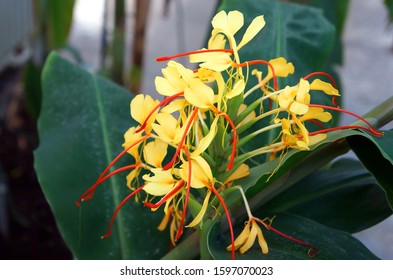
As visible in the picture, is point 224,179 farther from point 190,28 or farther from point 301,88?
point 190,28

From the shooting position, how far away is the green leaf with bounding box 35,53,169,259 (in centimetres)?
54

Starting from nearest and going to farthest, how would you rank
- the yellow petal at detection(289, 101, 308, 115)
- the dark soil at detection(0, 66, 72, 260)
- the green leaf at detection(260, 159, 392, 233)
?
1. the yellow petal at detection(289, 101, 308, 115)
2. the green leaf at detection(260, 159, 392, 233)
3. the dark soil at detection(0, 66, 72, 260)

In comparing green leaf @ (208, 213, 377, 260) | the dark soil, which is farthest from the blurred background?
green leaf @ (208, 213, 377, 260)

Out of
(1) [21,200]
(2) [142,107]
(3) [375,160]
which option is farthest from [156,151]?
(1) [21,200]

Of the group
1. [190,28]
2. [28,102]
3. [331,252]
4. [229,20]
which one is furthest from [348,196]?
[190,28]

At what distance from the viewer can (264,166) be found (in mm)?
437

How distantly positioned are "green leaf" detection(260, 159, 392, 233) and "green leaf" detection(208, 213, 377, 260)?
0.16 ft

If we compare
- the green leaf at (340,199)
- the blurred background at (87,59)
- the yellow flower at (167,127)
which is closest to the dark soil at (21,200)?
the blurred background at (87,59)

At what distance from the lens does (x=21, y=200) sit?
1.40 meters

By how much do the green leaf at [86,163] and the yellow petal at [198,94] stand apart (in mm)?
205

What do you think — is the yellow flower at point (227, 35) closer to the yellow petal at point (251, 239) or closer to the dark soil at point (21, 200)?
the yellow petal at point (251, 239)

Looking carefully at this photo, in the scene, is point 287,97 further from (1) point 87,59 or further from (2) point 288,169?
(1) point 87,59

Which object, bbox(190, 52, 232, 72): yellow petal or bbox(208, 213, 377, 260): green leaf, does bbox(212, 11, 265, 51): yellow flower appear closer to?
bbox(190, 52, 232, 72): yellow petal

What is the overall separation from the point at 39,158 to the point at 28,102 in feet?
2.59
